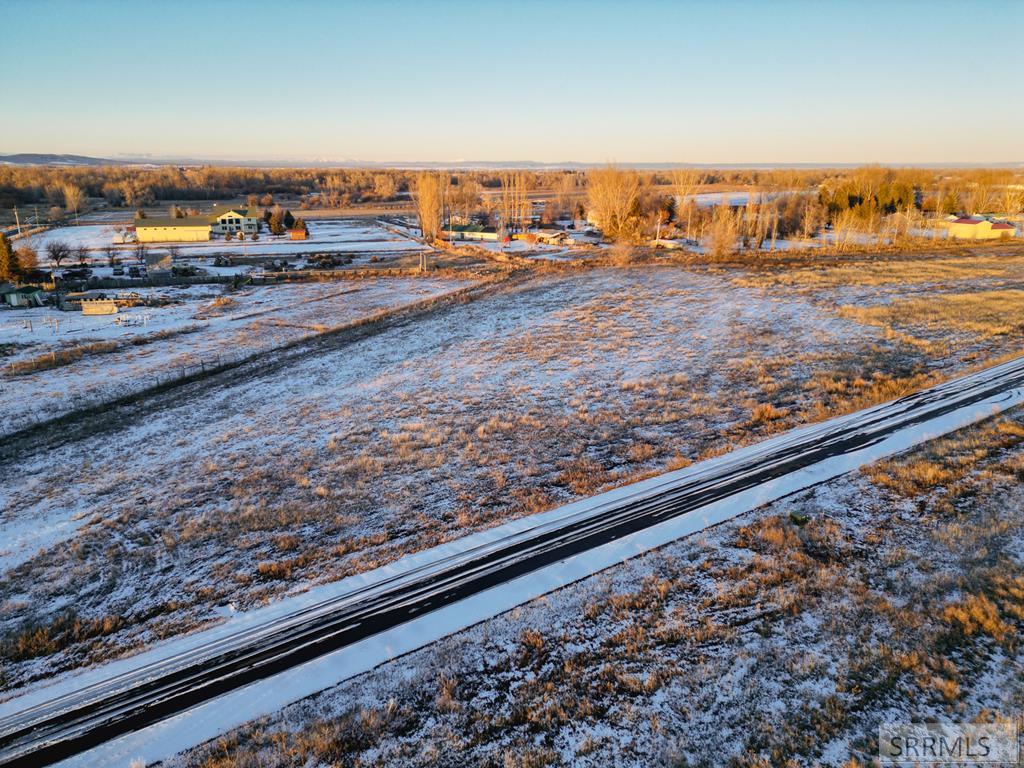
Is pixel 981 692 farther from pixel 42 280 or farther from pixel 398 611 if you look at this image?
pixel 42 280

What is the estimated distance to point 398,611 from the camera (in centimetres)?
972

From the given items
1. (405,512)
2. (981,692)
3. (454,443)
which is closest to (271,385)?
(454,443)

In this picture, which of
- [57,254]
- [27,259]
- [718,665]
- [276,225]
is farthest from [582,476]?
Result: [276,225]

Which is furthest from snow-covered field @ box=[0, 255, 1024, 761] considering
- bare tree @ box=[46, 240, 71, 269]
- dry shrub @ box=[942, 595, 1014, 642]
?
bare tree @ box=[46, 240, 71, 269]

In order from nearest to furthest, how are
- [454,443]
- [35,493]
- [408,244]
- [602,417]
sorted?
[35,493] → [454,443] → [602,417] → [408,244]

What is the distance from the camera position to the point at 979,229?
208 feet

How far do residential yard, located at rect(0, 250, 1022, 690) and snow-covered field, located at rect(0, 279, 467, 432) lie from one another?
500cm

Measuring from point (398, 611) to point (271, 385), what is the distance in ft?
61.1

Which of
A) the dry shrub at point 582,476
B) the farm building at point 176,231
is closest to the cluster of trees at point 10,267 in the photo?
the farm building at point 176,231

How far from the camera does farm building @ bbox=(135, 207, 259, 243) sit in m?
80.3

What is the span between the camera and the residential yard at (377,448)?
36.2ft

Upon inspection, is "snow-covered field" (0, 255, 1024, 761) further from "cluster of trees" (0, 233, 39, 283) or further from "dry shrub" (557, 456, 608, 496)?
"cluster of trees" (0, 233, 39, 283)

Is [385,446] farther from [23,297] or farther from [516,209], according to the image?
[516,209]

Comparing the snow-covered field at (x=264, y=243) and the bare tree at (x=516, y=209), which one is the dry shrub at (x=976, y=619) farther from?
the bare tree at (x=516, y=209)
